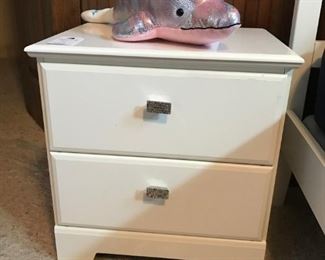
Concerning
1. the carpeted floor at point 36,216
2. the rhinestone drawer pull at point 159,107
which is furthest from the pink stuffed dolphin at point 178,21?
the carpeted floor at point 36,216

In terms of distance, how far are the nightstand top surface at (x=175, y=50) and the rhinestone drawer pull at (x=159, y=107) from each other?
0.29 ft

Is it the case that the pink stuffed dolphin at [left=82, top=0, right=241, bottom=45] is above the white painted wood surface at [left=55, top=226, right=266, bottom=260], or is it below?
above

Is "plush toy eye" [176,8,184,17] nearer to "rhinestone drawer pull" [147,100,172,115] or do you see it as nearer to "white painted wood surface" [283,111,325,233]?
"rhinestone drawer pull" [147,100,172,115]

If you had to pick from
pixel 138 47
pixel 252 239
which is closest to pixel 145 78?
pixel 138 47

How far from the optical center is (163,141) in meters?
0.84

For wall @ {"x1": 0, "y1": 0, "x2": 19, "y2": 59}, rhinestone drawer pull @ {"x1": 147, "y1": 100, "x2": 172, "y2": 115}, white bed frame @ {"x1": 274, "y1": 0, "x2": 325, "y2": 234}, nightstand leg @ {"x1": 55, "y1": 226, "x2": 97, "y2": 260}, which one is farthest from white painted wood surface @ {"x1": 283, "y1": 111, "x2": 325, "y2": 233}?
wall @ {"x1": 0, "y1": 0, "x2": 19, "y2": 59}

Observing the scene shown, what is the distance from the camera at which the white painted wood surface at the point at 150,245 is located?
933mm

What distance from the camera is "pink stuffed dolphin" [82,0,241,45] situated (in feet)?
2.56

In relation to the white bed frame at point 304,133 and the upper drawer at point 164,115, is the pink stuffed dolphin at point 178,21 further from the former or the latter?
the white bed frame at point 304,133

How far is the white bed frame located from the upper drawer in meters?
0.12

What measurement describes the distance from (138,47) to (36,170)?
745 mm

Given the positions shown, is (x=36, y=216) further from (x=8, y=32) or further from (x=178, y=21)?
(x=8, y=32)

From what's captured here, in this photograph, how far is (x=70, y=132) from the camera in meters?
0.84

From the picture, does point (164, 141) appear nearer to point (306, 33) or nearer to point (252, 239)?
point (252, 239)
